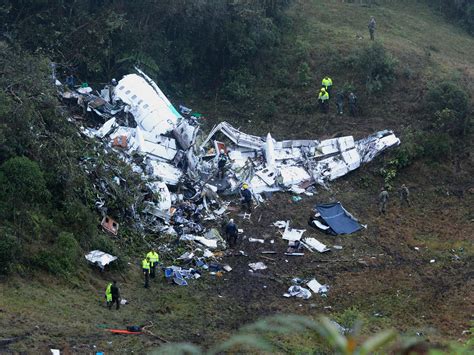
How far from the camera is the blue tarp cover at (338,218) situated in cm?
2048

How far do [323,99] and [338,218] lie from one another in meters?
5.71

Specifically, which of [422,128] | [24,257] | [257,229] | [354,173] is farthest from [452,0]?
[24,257]

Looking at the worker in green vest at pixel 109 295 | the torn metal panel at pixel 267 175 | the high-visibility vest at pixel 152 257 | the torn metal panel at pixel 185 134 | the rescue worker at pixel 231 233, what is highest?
the torn metal panel at pixel 185 134

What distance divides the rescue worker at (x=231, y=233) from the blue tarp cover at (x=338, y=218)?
282 cm

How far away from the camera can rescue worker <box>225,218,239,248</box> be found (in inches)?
749

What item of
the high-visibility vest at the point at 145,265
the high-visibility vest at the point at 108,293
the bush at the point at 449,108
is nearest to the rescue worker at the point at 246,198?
the high-visibility vest at the point at 145,265

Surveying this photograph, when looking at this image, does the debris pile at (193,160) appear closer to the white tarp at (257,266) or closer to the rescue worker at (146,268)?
the white tarp at (257,266)

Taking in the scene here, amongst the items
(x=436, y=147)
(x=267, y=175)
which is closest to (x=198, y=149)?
(x=267, y=175)

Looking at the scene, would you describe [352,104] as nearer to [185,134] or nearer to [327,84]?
[327,84]

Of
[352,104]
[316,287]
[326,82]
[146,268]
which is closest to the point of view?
[146,268]

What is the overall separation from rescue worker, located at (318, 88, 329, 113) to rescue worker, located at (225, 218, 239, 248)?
7.61 m

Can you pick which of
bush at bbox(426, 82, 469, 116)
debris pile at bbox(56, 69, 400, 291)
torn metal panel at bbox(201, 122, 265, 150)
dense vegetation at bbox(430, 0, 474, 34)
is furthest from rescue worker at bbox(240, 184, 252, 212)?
dense vegetation at bbox(430, 0, 474, 34)

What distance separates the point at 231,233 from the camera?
19.1 meters

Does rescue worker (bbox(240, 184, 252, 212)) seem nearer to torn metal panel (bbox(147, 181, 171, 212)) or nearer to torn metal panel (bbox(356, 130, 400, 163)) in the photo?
torn metal panel (bbox(147, 181, 171, 212))
